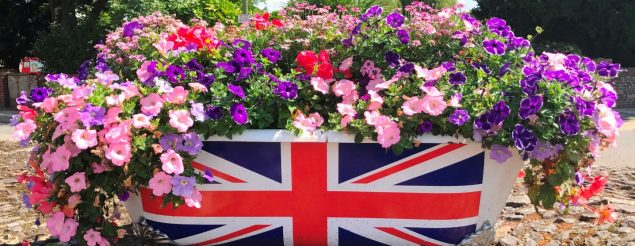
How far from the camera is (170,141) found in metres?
2.46

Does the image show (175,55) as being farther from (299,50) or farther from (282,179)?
(282,179)

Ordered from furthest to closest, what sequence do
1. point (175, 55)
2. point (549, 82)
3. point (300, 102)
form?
→ point (175, 55), point (300, 102), point (549, 82)

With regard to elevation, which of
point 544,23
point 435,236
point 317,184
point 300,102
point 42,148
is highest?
point 544,23

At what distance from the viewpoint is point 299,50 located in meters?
3.19

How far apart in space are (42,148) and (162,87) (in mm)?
585

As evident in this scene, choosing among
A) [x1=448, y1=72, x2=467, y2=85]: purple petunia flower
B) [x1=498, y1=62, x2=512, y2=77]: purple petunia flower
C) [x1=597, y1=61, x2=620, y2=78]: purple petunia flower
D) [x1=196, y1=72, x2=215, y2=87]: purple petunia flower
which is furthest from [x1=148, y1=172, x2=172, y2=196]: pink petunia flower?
[x1=597, y1=61, x2=620, y2=78]: purple petunia flower

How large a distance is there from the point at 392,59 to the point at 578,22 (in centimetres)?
1618

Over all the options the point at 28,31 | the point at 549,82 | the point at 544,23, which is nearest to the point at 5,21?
the point at 28,31

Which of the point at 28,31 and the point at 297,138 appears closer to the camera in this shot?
the point at 297,138

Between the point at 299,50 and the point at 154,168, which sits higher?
the point at 299,50

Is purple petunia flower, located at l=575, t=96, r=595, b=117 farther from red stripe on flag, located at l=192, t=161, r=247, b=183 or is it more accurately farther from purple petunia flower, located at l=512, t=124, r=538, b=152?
red stripe on flag, located at l=192, t=161, r=247, b=183

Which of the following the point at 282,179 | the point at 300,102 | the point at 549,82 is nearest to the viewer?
the point at 549,82

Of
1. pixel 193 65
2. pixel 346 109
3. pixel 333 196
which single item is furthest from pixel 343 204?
pixel 193 65

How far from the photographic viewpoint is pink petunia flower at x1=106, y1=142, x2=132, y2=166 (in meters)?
2.31
